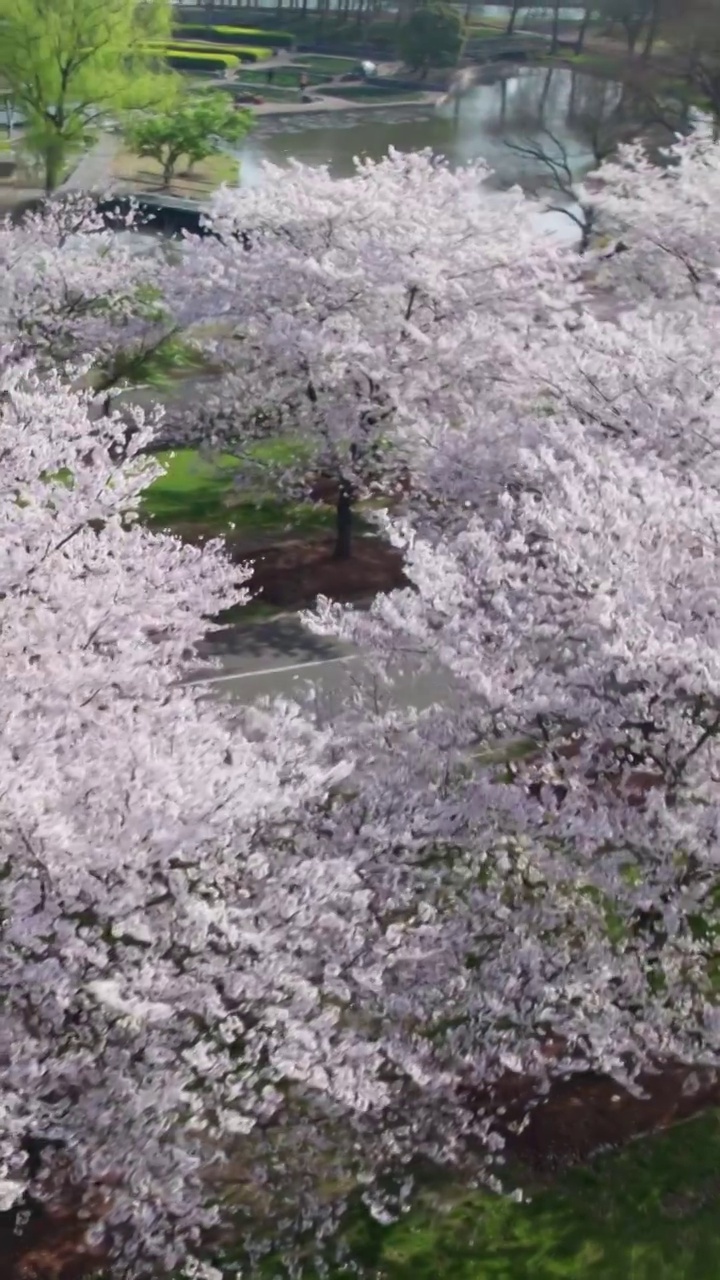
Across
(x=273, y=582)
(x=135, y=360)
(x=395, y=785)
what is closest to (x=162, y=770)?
(x=395, y=785)

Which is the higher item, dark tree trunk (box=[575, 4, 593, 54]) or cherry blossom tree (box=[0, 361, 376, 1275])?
dark tree trunk (box=[575, 4, 593, 54])

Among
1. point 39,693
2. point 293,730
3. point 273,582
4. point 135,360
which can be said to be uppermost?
point 39,693

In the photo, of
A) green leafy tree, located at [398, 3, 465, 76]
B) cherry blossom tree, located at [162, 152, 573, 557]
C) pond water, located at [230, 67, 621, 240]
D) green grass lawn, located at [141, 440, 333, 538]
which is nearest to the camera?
cherry blossom tree, located at [162, 152, 573, 557]

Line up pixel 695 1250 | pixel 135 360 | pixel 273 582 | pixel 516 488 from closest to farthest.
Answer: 1. pixel 695 1250
2. pixel 516 488
3. pixel 273 582
4. pixel 135 360

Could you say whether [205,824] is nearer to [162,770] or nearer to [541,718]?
[162,770]

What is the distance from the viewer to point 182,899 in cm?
856

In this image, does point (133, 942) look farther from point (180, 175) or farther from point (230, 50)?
point (230, 50)

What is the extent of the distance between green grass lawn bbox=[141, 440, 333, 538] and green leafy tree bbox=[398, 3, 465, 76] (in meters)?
65.2

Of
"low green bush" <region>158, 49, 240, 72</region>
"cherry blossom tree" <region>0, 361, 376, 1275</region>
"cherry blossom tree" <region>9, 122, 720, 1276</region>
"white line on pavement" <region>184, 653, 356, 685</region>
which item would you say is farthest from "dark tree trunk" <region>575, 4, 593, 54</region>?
"cherry blossom tree" <region>0, 361, 376, 1275</region>

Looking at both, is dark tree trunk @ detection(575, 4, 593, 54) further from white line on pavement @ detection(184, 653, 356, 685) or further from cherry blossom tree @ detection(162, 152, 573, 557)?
white line on pavement @ detection(184, 653, 356, 685)

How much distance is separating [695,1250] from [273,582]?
13.0 meters

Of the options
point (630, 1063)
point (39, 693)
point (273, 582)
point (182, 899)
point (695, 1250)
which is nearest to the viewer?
point (182, 899)

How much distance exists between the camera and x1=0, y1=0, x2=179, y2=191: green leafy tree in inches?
1534

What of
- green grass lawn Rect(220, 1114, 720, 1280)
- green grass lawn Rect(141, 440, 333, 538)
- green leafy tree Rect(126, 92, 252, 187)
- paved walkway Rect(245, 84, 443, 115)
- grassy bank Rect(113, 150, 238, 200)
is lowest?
green grass lawn Rect(141, 440, 333, 538)
